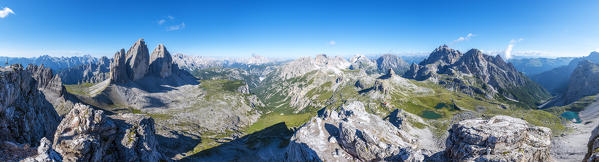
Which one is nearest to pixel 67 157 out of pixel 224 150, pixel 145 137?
pixel 145 137

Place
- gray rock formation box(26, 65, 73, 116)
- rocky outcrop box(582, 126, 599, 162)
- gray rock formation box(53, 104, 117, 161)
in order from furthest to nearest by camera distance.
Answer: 1. gray rock formation box(26, 65, 73, 116)
2. gray rock formation box(53, 104, 117, 161)
3. rocky outcrop box(582, 126, 599, 162)

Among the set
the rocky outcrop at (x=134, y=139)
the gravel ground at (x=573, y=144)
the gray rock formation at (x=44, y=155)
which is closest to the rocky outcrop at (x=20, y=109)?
the rocky outcrop at (x=134, y=139)

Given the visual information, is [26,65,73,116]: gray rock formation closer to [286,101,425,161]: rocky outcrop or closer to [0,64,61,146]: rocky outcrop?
[0,64,61,146]: rocky outcrop

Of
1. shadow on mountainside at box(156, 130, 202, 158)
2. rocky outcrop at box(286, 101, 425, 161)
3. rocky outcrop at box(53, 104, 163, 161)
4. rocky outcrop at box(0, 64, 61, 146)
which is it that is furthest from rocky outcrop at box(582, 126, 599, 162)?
shadow on mountainside at box(156, 130, 202, 158)

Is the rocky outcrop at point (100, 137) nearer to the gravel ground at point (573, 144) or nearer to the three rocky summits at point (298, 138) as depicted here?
the three rocky summits at point (298, 138)

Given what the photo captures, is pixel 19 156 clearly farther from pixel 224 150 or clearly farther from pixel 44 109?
pixel 224 150

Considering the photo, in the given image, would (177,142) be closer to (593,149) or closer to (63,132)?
(63,132)

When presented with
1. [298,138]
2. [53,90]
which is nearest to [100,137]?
[298,138]
